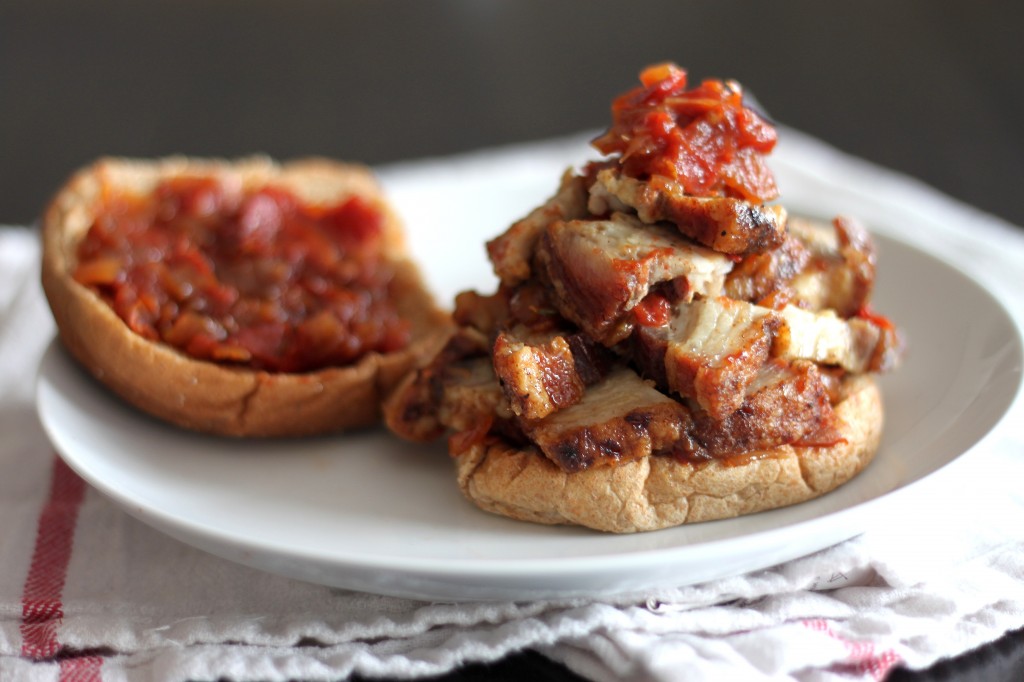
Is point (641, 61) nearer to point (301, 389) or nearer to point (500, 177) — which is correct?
point (500, 177)

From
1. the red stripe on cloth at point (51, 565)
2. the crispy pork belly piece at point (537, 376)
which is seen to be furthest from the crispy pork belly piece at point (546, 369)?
the red stripe on cloth at point (51, 565)

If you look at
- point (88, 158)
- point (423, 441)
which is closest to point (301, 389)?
point (423, 441)

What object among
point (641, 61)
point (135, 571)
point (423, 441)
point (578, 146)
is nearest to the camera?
point (135, 571)

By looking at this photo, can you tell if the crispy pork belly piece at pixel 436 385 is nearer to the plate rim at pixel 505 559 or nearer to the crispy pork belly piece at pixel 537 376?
the crispy pork belly piece at pixel 537 376

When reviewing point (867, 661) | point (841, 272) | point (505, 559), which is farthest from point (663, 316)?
point (867, 661)

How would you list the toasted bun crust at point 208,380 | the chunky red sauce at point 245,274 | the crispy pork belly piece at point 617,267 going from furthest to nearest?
the chunky red sauce at point 245,274 < the toasted bun crust at point 208,380 < the crispy pork belly piece at point 617,267
